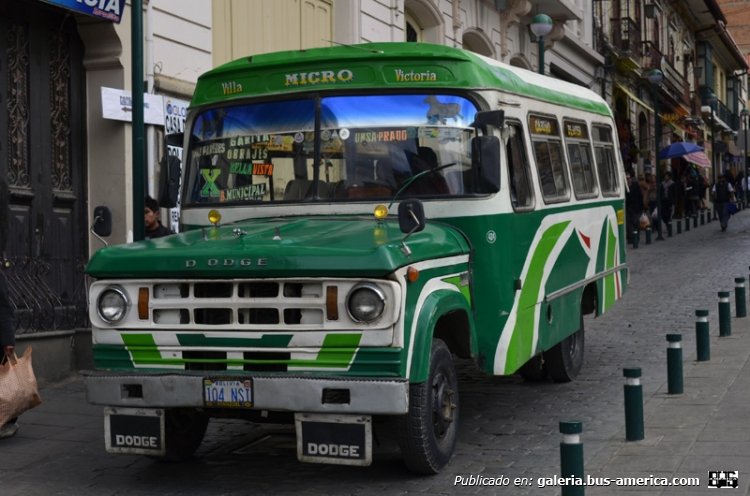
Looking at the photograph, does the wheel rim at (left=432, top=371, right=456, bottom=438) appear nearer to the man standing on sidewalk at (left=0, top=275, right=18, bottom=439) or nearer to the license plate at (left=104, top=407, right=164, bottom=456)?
the license plate at (left=104, top=407, right=164, bottom=456)

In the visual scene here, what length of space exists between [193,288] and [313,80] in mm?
2021

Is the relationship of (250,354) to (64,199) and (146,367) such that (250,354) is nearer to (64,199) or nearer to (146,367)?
(146,367)

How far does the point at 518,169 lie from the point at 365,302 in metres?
2.62

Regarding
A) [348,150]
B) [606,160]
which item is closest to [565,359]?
[606,160]

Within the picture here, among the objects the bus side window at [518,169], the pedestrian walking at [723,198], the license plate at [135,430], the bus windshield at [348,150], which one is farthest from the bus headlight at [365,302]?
the pedestrian walking at [723,198]

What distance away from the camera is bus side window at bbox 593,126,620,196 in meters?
11.8

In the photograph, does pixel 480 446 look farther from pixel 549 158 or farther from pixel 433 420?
pixel 549 158

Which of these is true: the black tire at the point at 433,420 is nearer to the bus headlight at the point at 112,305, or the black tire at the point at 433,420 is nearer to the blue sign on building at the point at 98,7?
the bus headlight at the point at 112,305

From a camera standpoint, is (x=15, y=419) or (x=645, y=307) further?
(x=645, y=307)

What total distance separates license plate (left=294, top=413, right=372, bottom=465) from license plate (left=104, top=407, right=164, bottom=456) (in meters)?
0.91

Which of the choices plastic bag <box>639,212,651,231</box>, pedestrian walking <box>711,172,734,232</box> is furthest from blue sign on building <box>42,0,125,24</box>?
pedestrian walking <box>711,172,734,232</box>

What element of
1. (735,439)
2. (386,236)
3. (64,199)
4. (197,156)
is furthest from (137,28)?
(735,439)

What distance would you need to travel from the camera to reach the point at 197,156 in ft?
28.4

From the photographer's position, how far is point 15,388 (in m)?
8.71
